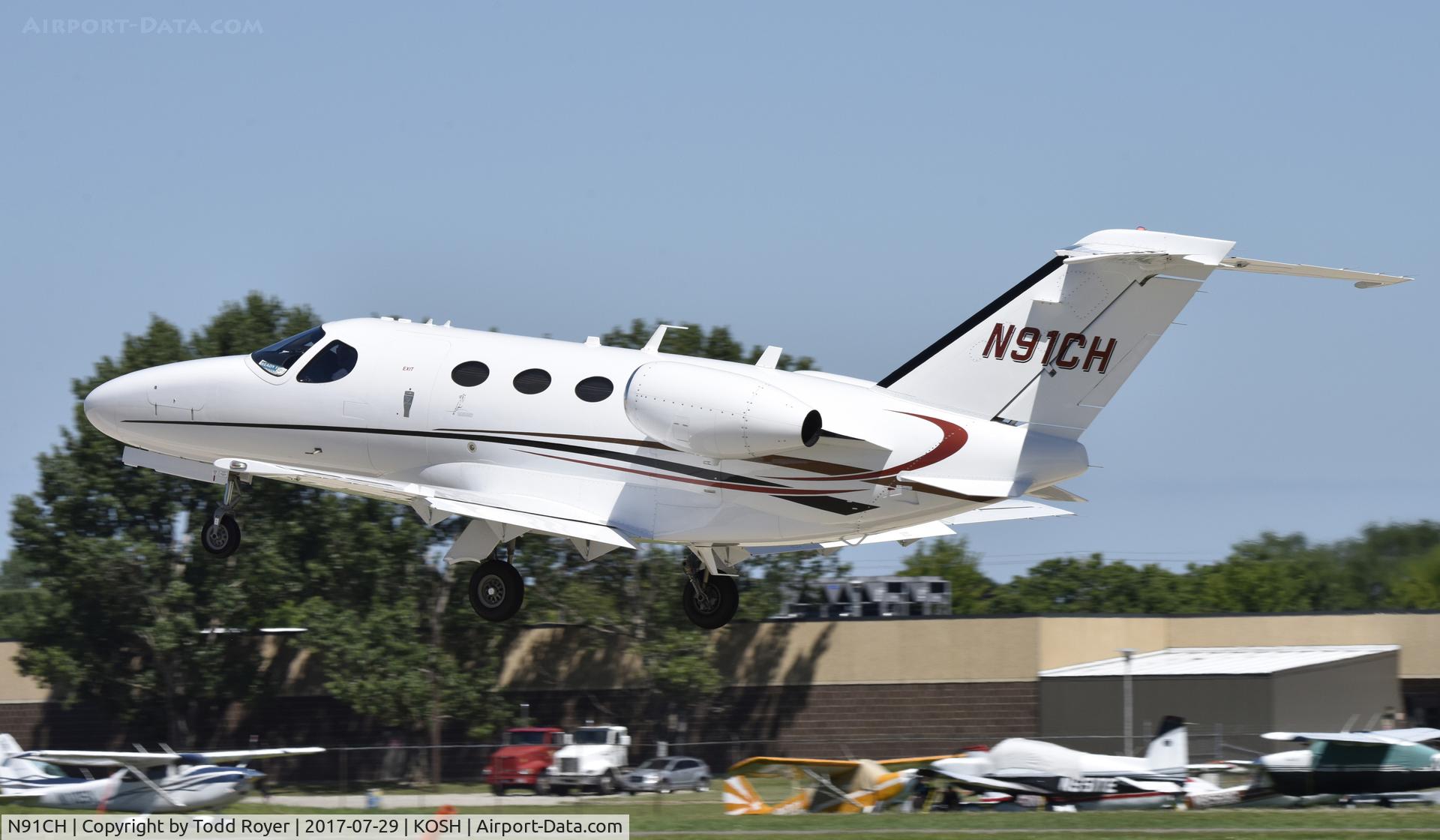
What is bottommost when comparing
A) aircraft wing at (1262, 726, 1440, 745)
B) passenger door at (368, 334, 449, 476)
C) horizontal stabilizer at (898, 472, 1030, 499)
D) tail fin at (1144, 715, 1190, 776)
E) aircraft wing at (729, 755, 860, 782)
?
aircraft wing at (729, 755, 860, 782)

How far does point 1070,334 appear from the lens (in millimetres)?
21125

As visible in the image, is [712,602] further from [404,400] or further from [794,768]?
[404,400]

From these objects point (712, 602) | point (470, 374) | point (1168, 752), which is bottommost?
point (1168, 752)

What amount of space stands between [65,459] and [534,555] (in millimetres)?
14844

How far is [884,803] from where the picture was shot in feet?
88.3

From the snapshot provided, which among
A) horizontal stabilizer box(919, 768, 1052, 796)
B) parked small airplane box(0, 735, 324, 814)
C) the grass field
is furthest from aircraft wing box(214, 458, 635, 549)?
horizontal stabilizer box(919, 768, 1052, 796)

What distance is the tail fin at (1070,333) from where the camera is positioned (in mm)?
20672

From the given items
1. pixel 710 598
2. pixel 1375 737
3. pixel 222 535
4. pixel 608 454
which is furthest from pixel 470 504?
pixel 1375 737

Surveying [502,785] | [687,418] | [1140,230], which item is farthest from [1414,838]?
[502,785]

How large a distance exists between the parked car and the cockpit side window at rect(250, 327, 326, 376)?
11.7 m

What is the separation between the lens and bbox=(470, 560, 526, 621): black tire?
23641 millimetres

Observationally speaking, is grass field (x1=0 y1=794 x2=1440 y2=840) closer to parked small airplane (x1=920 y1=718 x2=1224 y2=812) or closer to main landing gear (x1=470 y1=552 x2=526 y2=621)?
parked small airplane (x1=920 y1=718 x2=1224 y2=812)

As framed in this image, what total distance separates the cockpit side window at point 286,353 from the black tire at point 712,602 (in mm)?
6246

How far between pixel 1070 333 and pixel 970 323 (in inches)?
50.8
